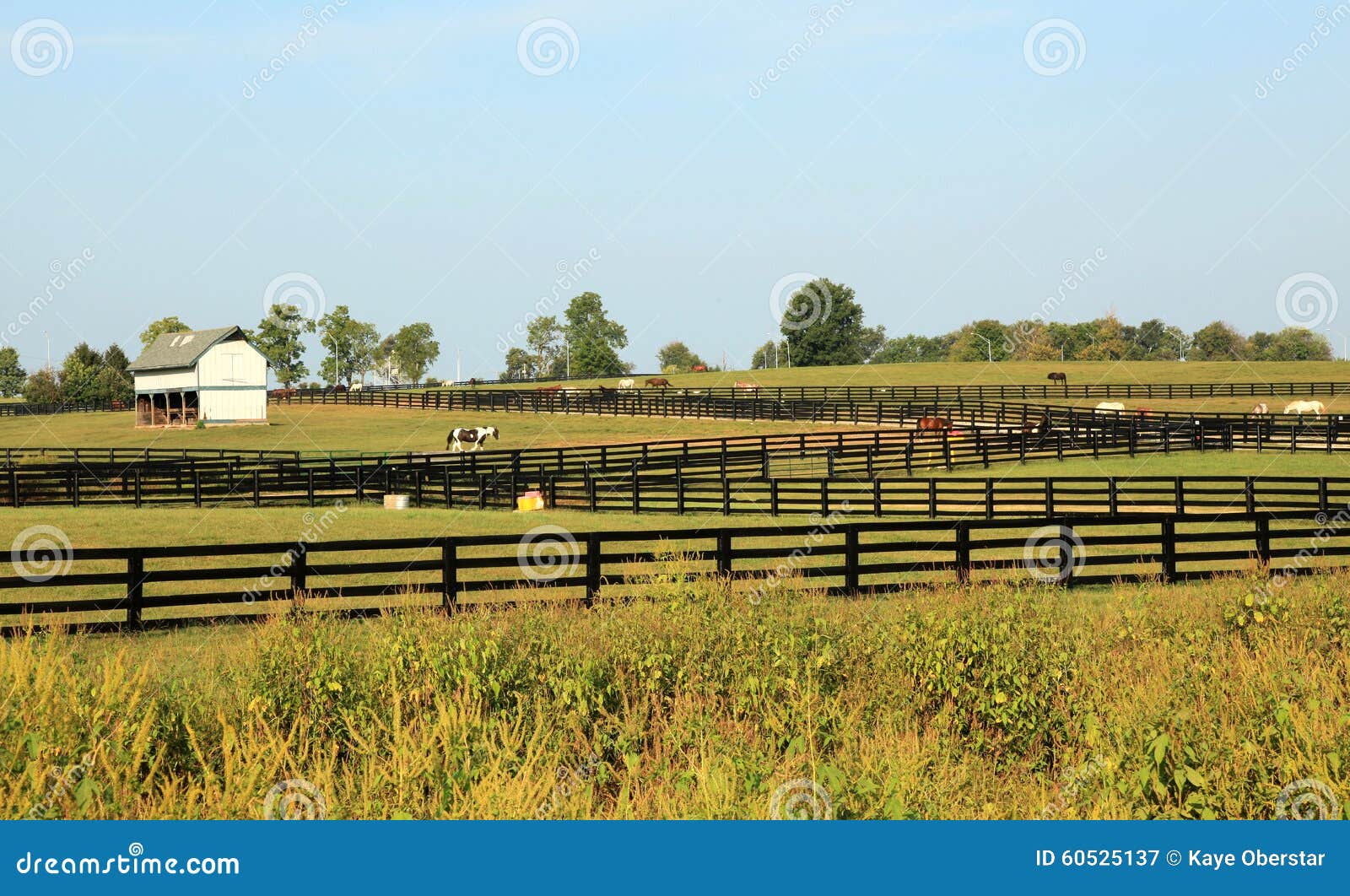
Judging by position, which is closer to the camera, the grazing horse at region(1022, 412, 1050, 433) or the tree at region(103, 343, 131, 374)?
the grazing horse at region(1022, 412, 1050, 433)

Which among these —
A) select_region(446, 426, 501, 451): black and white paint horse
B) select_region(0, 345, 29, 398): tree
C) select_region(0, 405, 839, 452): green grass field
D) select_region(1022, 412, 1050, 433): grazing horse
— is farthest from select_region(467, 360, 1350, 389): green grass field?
select_region(0, 345, 29, 398): tree

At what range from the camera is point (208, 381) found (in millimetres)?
66000

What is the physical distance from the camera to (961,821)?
225 inches

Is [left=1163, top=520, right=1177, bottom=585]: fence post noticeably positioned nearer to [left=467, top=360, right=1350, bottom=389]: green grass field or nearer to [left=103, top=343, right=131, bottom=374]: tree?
[left=467, top=360, right=1350, bottom=389]: green grass field

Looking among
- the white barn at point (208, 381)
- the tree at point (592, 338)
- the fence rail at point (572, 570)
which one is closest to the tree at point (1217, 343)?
the tree at point (592, 338)

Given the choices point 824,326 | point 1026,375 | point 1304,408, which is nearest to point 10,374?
point 824,326

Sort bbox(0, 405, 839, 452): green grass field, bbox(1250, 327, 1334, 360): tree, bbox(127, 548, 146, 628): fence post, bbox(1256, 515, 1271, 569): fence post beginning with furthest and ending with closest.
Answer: bbox(1250, 327, 1334, 360): tree < bbox(0, 405, 839, 452): green grass field < bbox(1256, 515, 1271, 569): fence post < bbox(127, 548, 146, 628): fence post

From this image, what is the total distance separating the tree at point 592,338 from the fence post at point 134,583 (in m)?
116

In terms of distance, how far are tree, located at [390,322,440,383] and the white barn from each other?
84.7 meters

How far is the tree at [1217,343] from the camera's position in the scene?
176 m

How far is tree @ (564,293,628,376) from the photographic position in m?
129

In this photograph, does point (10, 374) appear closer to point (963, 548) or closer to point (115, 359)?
point (115, 359)

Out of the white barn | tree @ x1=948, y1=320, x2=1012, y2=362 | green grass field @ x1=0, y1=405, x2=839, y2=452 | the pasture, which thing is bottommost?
the pasture

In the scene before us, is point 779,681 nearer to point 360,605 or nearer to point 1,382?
point 360,605
